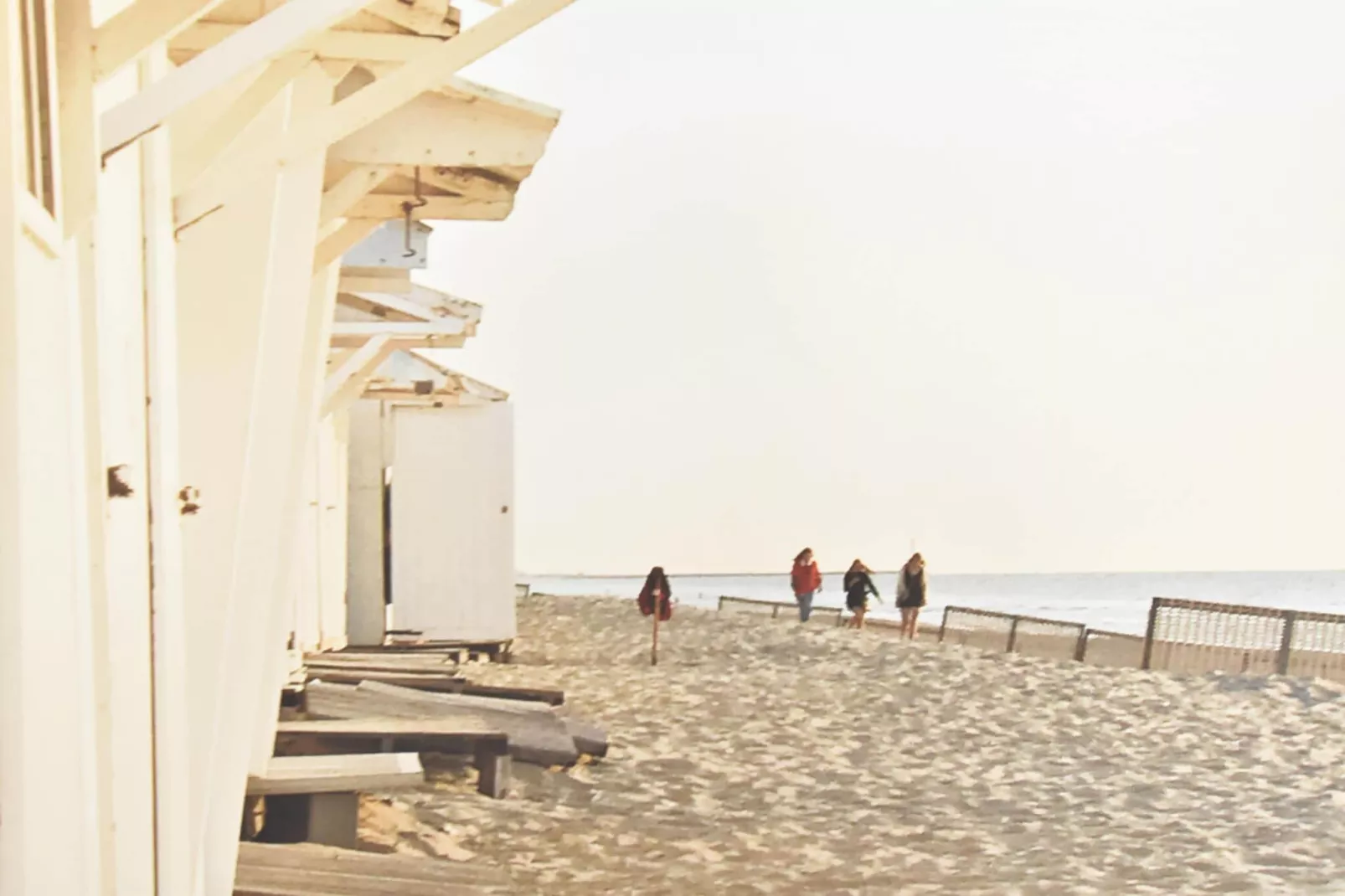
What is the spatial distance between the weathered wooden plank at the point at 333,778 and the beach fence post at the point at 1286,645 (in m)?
12.0

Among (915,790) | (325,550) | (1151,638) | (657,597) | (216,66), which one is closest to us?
(216,66)

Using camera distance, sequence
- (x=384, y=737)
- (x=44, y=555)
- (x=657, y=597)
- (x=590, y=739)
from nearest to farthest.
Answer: (x=44, y=555), (x=384, y=737), (x=590, y=739), (x=657, y=597)

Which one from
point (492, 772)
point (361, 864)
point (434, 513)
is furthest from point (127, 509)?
point (434, 513)

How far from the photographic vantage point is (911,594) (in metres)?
21.2

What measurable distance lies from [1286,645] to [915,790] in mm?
8359

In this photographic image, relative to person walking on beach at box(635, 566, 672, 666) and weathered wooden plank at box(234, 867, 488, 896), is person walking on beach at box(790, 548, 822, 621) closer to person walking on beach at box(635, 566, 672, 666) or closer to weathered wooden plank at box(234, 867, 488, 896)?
person walking on beach at box(635, 566, 672, 666)

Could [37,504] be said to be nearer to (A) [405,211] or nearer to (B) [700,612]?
(A) [405,211]

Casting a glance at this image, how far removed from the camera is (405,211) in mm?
5957

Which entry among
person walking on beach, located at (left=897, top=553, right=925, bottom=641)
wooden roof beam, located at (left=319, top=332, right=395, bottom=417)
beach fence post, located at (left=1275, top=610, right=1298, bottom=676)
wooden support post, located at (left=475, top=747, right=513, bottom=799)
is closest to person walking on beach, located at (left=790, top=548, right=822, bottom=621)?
person walking on beach, located at (left=897, top=553, right=925, bottom=641)

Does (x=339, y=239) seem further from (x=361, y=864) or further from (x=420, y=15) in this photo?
(x=361, y=864)

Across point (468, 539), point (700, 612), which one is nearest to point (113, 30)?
point (468, 539)

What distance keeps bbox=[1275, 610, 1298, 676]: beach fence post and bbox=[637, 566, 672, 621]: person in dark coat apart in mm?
6486

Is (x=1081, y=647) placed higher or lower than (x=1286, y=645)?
lower

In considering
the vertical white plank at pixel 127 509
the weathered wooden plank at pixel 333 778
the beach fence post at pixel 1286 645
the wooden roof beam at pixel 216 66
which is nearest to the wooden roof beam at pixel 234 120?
the vertical white plank at pixel 127 509
